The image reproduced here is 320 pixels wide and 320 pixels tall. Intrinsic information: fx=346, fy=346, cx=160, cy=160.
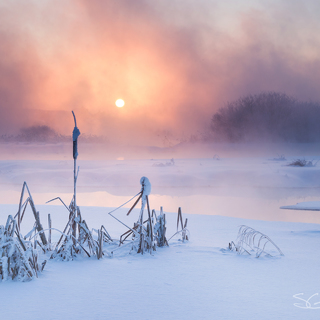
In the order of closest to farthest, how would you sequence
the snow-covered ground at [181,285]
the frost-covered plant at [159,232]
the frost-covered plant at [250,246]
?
1. the snow-covered ground at [181,285]
2. the frost-covered plant at [250,246]
3. the frost-covered plant at [159,232]

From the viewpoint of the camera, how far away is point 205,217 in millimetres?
8883

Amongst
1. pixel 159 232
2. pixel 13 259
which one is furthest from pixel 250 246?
pixel 13 259

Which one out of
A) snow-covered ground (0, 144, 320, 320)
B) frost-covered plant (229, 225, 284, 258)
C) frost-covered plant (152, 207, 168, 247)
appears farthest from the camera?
frost-covered plant (152, 207, 168, 247)

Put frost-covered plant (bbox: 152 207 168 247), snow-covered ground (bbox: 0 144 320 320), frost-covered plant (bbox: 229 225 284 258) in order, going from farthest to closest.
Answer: frost-covered plant (bbox: 152 207 168 247) < frost-covered plant (bbox: 229 225 284 258) < snow-covered ground (bbox: 0 144 320 320)

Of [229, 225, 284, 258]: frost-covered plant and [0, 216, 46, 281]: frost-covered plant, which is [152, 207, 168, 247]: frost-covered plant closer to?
[229, 225, 284, 258]: frost-covered plant

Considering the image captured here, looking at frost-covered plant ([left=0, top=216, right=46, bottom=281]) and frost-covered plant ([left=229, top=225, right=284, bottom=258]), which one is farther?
frost-covered plant ([left=229, top=225, right=284, bottom=258])

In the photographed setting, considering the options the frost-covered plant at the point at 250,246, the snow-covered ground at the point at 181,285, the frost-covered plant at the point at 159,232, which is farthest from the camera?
the frost-covered plant at the point at 159,232

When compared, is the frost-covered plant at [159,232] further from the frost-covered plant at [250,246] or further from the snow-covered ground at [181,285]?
the frost-covered plant at [250,246]

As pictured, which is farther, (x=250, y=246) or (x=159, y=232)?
(x=159, y=232)

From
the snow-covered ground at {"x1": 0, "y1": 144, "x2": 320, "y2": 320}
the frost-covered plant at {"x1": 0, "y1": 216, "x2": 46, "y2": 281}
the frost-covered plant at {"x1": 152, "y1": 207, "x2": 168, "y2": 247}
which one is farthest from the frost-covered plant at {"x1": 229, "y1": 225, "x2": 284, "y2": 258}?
the frost-covered plant at {"x1": 0, "y1": 216, "x2": 46, "y2": 281}

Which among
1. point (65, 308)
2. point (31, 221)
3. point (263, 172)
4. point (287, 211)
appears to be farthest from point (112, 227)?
point (263, 172)

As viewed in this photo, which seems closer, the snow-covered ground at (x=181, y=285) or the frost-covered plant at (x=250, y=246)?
the snow-covered ground at (x=181, y=285)

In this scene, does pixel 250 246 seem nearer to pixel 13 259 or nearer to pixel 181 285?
pixel 181 285

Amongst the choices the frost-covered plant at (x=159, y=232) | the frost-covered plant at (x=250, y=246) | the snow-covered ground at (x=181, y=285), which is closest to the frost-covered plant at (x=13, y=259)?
the snow-covered ground at (x=181, y=285)
